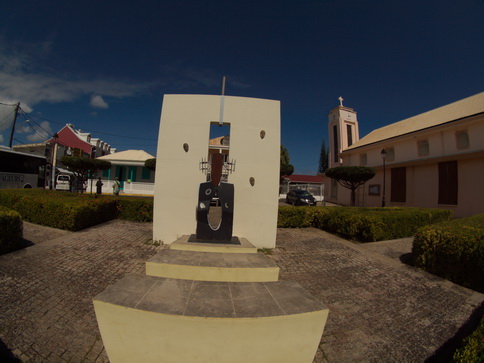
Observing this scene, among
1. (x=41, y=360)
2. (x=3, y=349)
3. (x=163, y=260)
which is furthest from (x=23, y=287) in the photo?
(x=163, y=260)

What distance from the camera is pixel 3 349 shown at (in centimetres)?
247

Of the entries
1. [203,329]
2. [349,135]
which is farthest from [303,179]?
[203,329]

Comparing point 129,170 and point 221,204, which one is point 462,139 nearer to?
point 221,204

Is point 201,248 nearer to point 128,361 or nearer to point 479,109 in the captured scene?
point 128,361

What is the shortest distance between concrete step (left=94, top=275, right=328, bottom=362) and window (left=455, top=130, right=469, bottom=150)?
1902cm

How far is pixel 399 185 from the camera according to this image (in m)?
18.0

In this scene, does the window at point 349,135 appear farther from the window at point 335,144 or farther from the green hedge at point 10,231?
the green hedge at point 10,231

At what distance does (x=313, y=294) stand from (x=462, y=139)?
18.3 m

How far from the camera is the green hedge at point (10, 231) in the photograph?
498cm

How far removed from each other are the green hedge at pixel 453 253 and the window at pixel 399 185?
47.2 feet

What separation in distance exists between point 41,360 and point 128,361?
1.05 meters

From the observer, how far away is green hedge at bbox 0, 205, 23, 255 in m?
4.98

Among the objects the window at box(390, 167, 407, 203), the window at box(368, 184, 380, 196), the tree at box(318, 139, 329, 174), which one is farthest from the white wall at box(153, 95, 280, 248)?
the tree at box(318, 139, 329, 174)

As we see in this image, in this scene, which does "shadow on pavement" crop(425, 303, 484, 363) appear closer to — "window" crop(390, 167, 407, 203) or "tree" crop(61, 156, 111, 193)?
"window" crop(390, 167, 407, 203)
